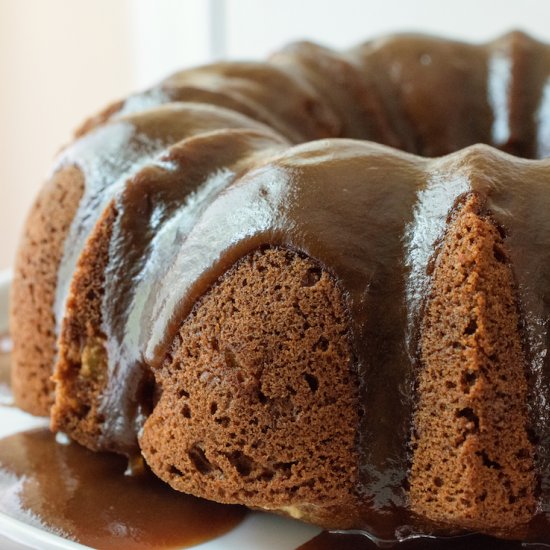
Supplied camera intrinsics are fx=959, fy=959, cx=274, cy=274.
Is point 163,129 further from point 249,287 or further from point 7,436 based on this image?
point 7,436

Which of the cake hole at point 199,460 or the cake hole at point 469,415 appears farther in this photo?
the cake hole at point 199,460

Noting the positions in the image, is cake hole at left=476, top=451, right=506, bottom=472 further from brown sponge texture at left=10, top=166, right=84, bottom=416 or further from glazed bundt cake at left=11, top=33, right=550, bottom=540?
brown sponge texture at left=10, top=166, right=84, bottom=416

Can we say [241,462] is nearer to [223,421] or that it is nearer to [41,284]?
[223,421]

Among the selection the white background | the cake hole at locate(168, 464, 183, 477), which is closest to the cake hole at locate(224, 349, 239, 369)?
the cake hole at locate(168, 464, 183, 477)

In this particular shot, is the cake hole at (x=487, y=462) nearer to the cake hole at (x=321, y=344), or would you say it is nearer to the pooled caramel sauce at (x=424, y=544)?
the pooled caramel sauce at (x=424, y=544)

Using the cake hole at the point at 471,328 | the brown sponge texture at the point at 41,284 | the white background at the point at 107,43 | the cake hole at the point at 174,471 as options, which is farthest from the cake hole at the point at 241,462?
the white background at the point at 107,43

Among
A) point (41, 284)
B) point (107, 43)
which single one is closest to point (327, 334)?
point (41, 284)

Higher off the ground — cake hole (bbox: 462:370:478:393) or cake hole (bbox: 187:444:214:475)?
cake hole (bbox: 462:370:478:393)

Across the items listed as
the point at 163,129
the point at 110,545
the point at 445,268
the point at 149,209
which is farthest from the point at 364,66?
the point at 110,545
